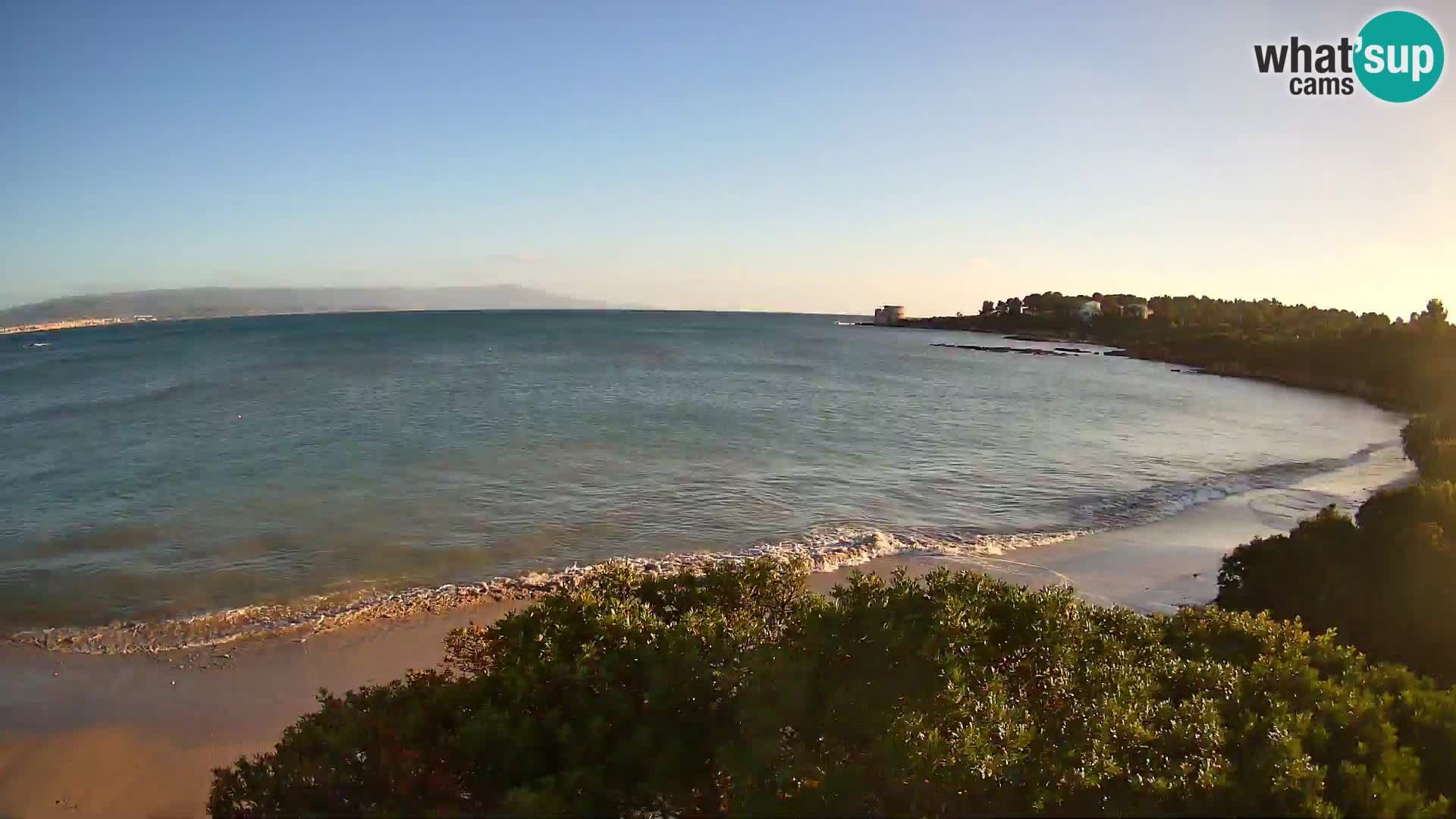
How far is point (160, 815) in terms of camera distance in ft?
23.4

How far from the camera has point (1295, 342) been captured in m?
62.7

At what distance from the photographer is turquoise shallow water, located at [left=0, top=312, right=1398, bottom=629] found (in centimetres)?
1398

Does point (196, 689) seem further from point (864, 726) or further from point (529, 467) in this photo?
point (529, 467)

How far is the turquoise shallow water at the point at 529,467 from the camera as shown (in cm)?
1398

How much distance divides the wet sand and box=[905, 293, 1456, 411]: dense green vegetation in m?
30.2

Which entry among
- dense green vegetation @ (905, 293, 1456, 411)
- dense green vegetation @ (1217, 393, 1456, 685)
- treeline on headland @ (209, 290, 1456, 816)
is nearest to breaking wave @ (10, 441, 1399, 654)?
treeline on headland @ (209, 290, 1456, 816)

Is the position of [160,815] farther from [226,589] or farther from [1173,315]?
[1173,315]

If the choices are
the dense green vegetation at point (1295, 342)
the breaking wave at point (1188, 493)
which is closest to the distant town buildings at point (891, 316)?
the dense green vegetation at point (1295, 342)

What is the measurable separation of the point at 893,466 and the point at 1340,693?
669 inches

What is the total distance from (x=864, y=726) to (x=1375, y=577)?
7869mm

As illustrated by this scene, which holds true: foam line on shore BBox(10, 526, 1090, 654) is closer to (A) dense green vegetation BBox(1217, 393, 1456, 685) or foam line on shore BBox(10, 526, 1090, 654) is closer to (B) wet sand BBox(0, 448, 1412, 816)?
(B) wet sand BBox(0, 448, 1412, 816)

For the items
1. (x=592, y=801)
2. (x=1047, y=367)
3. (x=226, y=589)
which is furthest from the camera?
(x=1047, y=367)

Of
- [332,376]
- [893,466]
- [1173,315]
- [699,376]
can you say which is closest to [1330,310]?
[1173,315]

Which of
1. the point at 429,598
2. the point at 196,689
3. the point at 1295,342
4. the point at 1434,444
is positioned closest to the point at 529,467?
the point at 429,598
